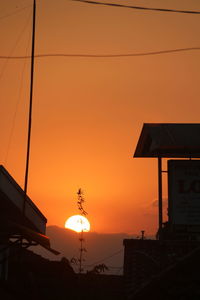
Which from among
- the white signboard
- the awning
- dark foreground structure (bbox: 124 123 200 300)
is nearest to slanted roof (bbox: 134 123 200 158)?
dark foreground structure (bbox: 124 123 200 300)

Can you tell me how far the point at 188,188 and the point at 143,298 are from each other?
6826mm

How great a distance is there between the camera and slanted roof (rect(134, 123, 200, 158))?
13758 millimetres

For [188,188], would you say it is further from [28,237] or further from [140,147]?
[28,237]

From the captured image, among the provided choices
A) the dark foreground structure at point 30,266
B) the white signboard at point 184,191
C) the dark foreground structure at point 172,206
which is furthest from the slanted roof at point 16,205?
the white signboard at point 184,191

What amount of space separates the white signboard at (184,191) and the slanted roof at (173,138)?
40cm

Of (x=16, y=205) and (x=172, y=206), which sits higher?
(x=16, y=205)

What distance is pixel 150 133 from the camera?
564 inches

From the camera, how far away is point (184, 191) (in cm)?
1367

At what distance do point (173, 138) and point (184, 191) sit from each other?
1366mm

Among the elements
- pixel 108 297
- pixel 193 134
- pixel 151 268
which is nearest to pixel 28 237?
pixel 151 268

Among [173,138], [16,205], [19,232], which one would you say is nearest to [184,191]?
[173,138]

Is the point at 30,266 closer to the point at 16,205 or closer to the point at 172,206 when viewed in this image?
the point at 16,205

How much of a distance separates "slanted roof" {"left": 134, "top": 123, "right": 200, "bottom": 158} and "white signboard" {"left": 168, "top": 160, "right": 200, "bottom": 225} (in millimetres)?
399

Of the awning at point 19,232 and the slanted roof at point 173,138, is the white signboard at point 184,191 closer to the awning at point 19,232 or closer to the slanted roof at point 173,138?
the slanted roof at point 173,138
